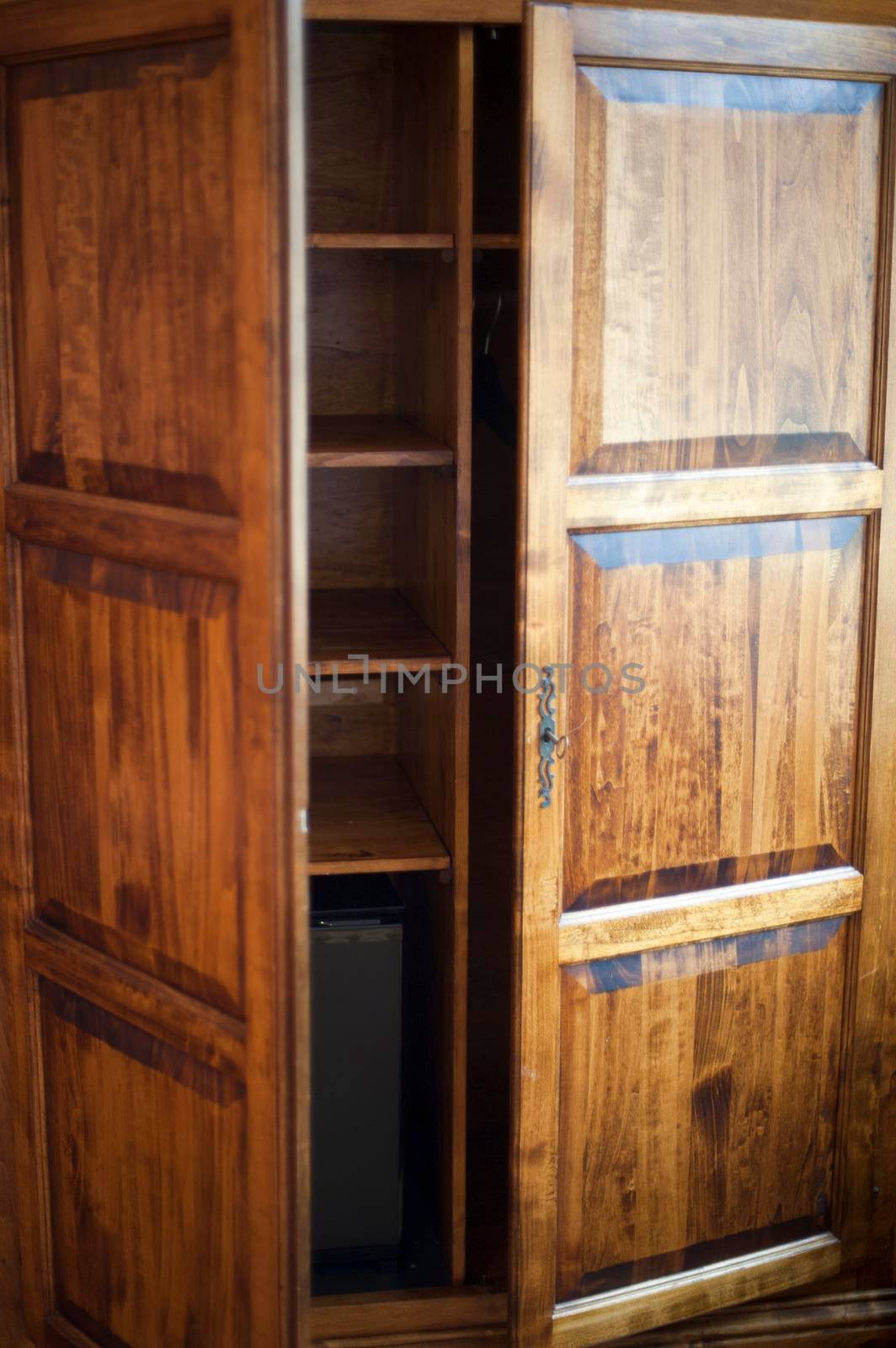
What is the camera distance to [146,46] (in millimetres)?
1665

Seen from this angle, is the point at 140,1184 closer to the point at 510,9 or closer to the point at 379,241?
the point at 379,241

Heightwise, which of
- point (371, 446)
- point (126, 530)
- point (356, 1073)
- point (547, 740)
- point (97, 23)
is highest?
point (97, 23)

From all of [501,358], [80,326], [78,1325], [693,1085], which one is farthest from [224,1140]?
[501,358]

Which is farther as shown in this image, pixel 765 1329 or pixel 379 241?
pixel 765 1329

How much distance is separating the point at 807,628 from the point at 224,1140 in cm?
112

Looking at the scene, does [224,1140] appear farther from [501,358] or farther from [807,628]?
[501,358]

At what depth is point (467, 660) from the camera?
2242 mm

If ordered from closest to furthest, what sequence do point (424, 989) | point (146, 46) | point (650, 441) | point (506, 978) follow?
1. point (146, 46)
2. point (650, 441)
3. point (424, 989)
4. point (506, 978)

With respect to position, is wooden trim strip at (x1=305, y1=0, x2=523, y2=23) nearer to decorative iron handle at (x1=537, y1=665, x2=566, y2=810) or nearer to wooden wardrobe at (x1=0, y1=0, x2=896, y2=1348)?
wooden wardrobe at (x1=0, y1=0, x2=896, y2=1348)

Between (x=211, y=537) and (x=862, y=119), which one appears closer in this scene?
(x=211, y=537)

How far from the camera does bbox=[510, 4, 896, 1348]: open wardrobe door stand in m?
1.97

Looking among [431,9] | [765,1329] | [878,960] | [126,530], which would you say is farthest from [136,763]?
[765,1329]

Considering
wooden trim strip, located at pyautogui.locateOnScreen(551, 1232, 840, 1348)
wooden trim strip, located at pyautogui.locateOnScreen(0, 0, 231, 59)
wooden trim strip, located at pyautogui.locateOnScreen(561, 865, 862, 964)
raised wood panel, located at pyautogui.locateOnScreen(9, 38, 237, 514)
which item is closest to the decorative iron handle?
wooden trim strip, located at pyautogui.locateOnScreen(561, 865, 862, 964)

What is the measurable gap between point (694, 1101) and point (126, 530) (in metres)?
1.24
